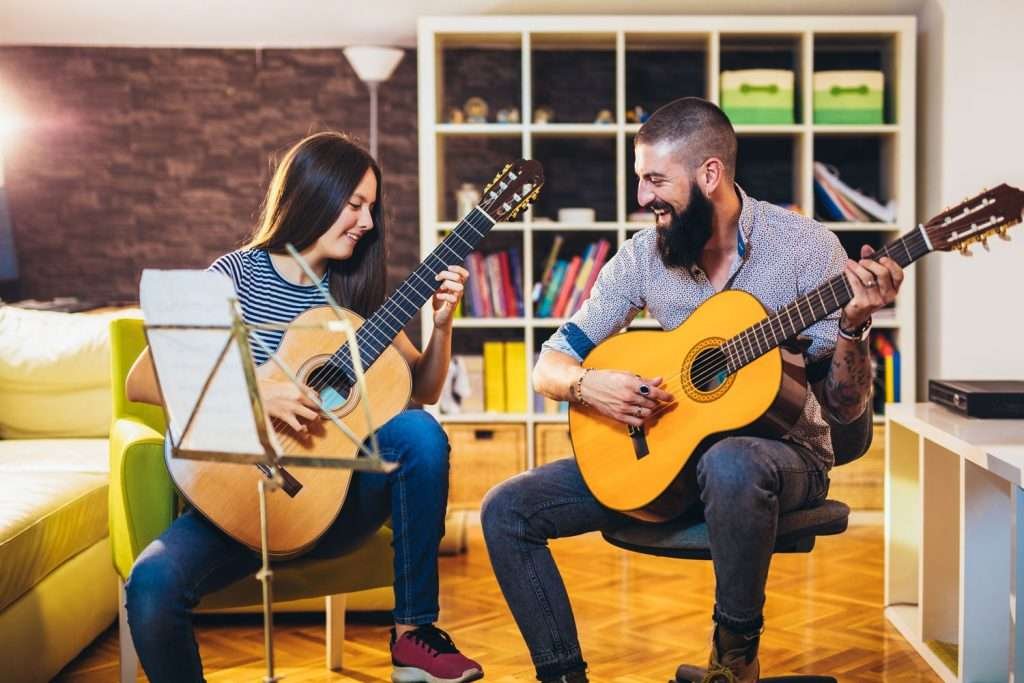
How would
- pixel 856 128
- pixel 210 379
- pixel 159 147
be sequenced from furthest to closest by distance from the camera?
pixel 159 147, pixel 856 128, pixel 210 379

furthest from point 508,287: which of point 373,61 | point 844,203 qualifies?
point 844,203

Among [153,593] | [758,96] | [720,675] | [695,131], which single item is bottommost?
[720,675]

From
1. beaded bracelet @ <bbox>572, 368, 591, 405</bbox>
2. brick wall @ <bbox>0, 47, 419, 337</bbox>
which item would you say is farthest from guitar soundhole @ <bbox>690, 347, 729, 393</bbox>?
brick wall @ <bbox>0, 47, 419, 337</bbox>

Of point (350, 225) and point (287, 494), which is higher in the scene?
point (350, 225)

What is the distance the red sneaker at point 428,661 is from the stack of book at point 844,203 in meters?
2.64

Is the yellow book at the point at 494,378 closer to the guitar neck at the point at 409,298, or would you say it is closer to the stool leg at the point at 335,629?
the stool leg at the point at 335,629

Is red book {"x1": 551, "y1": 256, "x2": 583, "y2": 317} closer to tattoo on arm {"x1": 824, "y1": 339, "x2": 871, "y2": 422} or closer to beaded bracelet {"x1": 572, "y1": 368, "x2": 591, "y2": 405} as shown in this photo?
beaded bracelet {"x1": 572, "y1": 368, "x2": 591, "y2": 405}

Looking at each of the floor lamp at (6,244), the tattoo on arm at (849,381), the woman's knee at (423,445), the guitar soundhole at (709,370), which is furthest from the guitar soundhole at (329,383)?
the floor lamp at (6,244)

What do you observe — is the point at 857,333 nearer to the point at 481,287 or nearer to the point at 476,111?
the point at 481,287

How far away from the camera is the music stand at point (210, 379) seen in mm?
1424

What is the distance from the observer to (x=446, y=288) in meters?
2.11

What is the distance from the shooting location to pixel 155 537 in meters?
2.12

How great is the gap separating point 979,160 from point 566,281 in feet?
4.67

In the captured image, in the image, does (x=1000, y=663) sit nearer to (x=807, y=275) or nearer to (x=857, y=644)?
(x=857, y=644)
